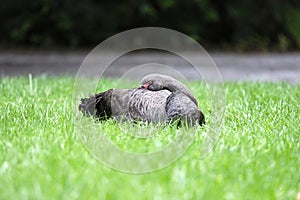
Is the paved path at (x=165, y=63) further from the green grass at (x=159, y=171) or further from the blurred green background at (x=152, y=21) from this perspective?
the green grass at (x=159, y=171)

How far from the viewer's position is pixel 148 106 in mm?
3410

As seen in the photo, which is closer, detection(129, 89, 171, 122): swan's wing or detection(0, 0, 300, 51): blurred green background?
detection(129, 89, 171, 122): swan's wing

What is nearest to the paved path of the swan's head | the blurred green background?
the blurred green background

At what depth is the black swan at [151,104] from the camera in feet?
10.8

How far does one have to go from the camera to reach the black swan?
3.29 metres

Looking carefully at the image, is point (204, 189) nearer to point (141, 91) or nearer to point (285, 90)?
point (141, 91)

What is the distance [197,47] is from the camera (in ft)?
35.2

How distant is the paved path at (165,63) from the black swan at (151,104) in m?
3.97

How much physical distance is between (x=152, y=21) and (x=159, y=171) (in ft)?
26.9

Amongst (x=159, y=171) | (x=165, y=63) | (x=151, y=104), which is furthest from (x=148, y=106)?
(x=165, y=63)

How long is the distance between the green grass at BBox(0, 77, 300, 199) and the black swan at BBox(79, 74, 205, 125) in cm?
12

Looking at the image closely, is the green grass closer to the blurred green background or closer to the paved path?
the paved path

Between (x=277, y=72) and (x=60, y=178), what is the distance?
6462 mm

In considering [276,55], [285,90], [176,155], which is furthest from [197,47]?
[176,155]
